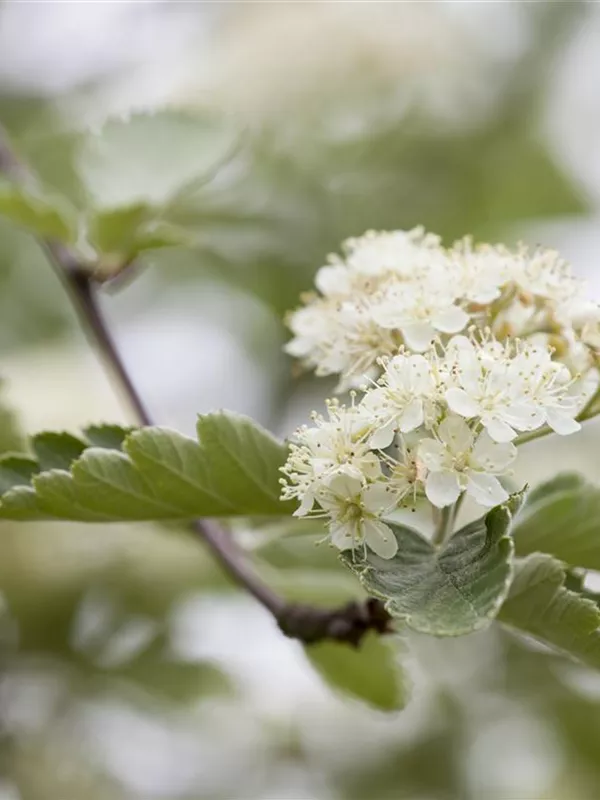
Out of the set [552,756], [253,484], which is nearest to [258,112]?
[552,756]

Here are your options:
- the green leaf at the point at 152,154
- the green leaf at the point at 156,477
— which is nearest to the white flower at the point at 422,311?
the green leaf at the point at 156,477

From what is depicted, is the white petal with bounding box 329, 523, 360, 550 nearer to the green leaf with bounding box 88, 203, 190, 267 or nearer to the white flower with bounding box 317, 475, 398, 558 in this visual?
the white flower with bounding box 317, 475, 398, 558

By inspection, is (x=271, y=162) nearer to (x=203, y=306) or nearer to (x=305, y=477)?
(x=203, y=306)

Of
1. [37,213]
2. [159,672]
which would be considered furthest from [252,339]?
[37,213]

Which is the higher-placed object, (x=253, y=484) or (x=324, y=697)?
(x=253, y=484)

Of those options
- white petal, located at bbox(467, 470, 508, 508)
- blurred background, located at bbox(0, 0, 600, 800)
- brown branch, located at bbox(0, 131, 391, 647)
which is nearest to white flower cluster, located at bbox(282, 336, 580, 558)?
white petal, located at bbox(467, 470, 508, 508)

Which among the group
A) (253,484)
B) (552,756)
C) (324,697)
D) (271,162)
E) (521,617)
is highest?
(271,162)

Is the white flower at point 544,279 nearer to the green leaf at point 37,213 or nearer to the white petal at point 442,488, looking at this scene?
the white petal at point 442,488
